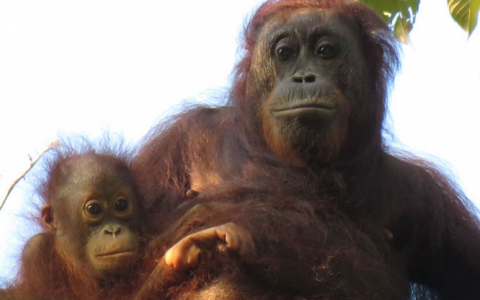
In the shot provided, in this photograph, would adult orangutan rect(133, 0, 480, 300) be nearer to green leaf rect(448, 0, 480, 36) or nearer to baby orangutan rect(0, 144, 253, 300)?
baby orangutan rect(0, 144, 253, 300)

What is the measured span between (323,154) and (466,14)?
1.25 metres

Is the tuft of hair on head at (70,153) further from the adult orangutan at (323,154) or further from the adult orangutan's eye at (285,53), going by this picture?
the adult orangutan's eye at (285,53)

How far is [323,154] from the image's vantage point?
17.0ft

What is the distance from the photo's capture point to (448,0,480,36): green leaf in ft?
17.8

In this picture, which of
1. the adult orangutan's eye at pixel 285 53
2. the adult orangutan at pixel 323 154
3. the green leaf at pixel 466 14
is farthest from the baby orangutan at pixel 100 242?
the green leaf at pixel 466 14

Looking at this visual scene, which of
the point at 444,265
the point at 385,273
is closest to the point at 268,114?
the point at 385,273

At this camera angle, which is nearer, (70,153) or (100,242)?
(100,242)

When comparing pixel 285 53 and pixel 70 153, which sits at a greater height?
pixel 285 53

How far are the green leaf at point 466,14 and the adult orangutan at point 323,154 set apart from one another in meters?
0.46

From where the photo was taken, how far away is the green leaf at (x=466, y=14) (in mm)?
5422

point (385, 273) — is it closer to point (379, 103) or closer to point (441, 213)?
point (441, 213)

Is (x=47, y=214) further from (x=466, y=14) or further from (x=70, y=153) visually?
(x=466, y=14)

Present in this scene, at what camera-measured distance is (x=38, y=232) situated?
218 inches

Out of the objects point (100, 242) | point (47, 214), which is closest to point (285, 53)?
point (100, 242)
